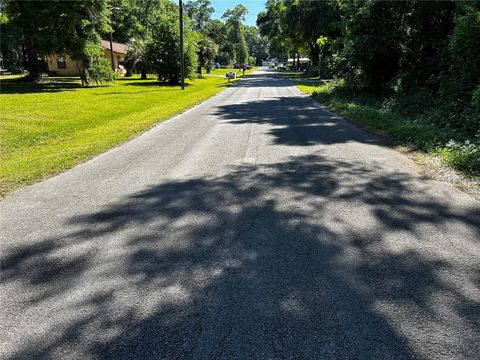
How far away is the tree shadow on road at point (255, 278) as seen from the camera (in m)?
2.66

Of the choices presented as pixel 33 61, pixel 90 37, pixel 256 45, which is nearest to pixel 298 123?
pixel 90 37

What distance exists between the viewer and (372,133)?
10812 mm

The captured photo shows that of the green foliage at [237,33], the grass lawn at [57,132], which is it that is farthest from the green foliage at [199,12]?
the grass lawn at [57,132]

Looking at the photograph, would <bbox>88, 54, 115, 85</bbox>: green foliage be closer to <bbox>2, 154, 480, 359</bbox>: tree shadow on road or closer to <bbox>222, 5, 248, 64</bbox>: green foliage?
<bbox>2, 154, 480, 359</bbox>: tree shadow on road

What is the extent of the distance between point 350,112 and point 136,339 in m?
13.5

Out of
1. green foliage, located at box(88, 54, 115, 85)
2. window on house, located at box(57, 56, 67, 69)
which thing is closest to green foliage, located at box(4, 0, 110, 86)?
green foliage, located at box(88, 54, 115, 85)

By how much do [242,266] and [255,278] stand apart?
0.25 meters

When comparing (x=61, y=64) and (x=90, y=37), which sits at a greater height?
(x=90, y=37)

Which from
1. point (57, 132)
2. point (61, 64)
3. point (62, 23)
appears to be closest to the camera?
point (57, 132)

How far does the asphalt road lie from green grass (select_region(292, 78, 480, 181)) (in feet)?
3.45

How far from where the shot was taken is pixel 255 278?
3439mm

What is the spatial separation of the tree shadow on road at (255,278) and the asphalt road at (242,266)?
0.05 feet

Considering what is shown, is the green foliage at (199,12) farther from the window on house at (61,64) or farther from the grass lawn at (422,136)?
the grass lawn at (422,136)

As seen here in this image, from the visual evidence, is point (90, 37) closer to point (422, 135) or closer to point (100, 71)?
point (100, 71)
